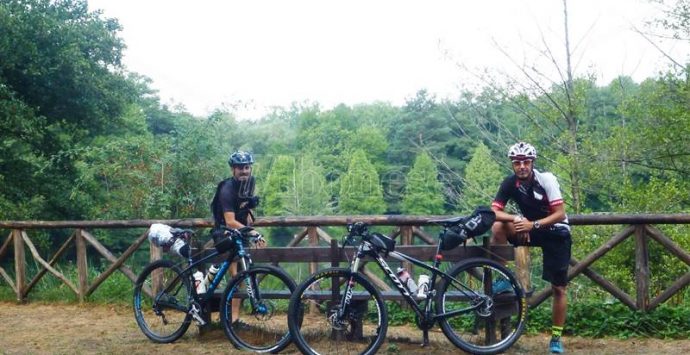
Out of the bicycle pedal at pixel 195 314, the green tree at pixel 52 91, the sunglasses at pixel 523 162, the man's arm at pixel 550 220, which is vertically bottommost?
the bicycle pedal at pixel 195 314

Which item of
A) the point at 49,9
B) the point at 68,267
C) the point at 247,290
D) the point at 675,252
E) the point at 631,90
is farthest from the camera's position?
the point at 631,90

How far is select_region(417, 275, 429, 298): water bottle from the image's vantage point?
5836 millimetres

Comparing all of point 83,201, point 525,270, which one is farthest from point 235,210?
point 83,201

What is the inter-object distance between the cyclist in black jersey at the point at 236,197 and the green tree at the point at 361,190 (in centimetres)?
4050

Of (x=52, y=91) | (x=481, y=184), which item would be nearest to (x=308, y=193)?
(x=481, y=184)

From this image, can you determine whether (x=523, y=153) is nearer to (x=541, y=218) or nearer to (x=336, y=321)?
(x=541, y=218)

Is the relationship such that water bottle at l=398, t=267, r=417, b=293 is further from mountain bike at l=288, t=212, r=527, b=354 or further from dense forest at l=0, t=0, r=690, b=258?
dense forest at l=0, t=0, r=690, b=258

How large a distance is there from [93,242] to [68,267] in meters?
2.09

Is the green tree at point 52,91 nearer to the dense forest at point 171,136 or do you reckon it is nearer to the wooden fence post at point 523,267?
the dense forest at point 171,136

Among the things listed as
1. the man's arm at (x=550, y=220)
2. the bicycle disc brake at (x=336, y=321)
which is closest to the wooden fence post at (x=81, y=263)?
the bicycle disc brake at (x=336, y=321)

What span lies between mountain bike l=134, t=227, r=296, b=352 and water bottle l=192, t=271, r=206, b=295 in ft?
0.11

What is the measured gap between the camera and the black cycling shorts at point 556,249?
5789 mm

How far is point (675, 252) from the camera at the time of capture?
6703mm

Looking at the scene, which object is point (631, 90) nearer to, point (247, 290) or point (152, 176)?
point (152, 176)
